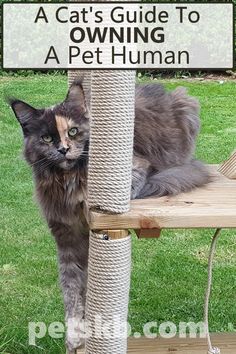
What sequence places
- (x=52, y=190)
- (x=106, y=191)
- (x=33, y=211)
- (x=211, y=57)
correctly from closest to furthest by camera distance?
(x=106, y=191)
(x=52, y=190)
(x=33, y=211)
(x=211, y=57)

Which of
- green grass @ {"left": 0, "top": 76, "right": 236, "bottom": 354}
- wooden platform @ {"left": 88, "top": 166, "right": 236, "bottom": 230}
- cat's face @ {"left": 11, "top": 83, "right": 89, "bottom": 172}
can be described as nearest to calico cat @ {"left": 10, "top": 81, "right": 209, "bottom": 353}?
cat's face @ {"left": 11, "top": 83, "right": 89, "bottom": 172}

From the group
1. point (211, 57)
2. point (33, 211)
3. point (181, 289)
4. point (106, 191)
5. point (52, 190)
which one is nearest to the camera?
point (106, 191)

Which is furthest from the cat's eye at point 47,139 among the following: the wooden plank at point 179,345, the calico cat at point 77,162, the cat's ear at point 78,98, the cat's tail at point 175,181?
the wooden plank at point 179,345

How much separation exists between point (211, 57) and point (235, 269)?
3.79 metres

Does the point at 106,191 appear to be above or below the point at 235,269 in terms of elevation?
above

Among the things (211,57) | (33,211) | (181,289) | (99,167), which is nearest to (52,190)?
(99,167)

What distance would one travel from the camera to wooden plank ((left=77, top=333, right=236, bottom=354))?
84.0 inches

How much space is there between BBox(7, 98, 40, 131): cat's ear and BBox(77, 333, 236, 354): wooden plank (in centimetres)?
71

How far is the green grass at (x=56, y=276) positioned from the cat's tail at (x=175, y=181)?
59 cm

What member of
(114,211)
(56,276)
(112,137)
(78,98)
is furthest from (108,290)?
(56,276)

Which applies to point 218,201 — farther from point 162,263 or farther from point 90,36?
point 162,263

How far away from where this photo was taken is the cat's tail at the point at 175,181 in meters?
1.79

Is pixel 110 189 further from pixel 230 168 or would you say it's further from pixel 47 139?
pixel 230 168

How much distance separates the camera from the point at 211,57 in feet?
21.3
